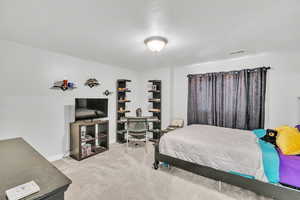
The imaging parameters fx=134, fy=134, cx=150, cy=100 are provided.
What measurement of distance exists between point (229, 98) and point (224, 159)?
6.32 ft

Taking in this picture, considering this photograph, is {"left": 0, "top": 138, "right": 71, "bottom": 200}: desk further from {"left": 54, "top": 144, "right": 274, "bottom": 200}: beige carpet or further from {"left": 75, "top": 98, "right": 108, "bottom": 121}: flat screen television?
{"left": 75, "top": 98, "right": 108, "bottom": 121}: flat screen television

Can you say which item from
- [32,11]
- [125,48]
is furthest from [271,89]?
[32,11]

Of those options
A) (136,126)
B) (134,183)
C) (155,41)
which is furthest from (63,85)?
(134,183)

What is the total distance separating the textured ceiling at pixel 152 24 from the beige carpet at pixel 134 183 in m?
2.39

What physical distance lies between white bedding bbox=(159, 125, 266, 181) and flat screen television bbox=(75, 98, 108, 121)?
6.20ft

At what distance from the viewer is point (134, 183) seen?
7.21 feet

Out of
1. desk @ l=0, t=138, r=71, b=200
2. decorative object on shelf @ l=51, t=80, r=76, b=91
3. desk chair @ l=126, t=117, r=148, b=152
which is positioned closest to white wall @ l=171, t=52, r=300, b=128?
desk chair @ l=126, t=117, r=148, b=152

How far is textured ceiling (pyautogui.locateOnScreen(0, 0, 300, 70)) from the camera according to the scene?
1442mm

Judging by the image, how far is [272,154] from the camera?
1.75 metres

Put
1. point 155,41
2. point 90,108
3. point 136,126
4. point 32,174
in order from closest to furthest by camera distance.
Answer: point 32,174 → point 155,41 → point 90,108 → point 136,126

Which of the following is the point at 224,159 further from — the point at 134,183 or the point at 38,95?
the point at 38,95

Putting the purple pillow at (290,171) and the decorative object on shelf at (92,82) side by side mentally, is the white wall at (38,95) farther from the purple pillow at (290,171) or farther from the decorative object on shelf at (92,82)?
the purple pillow at (290,171)

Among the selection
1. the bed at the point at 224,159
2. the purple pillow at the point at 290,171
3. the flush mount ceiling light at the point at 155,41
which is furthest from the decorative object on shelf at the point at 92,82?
the purple pillow at the point at 290,171

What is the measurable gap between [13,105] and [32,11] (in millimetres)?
1832
